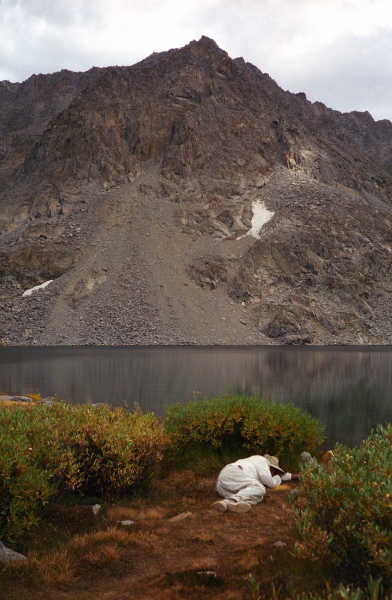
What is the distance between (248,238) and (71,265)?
1669 inches

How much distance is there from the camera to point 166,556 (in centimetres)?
761

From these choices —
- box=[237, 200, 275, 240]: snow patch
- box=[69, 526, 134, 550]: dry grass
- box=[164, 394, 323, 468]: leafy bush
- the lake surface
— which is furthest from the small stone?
box=[237, 200, 275, 240]: snow patch

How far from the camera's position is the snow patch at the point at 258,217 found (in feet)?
401

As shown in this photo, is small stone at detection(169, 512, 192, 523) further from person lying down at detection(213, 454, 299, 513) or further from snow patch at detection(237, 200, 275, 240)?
snow patch at detection(237, 200, 275, 240)

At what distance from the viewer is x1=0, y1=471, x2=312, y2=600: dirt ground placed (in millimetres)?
6238

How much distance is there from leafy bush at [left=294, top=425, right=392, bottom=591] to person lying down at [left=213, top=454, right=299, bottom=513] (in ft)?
12.8

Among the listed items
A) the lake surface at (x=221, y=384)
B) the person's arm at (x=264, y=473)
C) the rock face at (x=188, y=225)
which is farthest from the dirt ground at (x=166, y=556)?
the rock face at (x=188, y=225)

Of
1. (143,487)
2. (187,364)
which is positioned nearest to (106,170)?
(187,364)

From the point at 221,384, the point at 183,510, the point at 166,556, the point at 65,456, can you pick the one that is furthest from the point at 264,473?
the point at 221,384

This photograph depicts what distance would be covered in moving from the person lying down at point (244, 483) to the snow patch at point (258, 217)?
112 meters

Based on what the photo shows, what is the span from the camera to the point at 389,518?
5.00m

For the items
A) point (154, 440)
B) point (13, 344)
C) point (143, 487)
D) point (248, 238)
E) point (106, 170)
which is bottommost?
point (13, 344)

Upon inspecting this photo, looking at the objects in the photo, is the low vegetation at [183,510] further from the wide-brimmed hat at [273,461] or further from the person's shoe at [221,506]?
the wide-brimmed hat at [273,461]

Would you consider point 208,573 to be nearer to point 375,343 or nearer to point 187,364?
point 187,364
